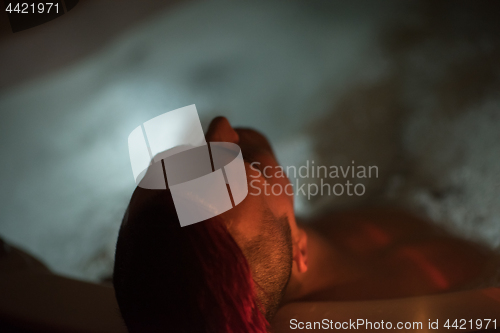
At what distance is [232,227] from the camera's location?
80 centimetres

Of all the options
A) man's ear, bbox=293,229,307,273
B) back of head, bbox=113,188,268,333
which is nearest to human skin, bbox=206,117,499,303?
man's ear, bbox=293,229,307,273

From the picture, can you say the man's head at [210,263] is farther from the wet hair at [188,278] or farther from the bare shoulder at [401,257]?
the bare shoulder at [401,257]

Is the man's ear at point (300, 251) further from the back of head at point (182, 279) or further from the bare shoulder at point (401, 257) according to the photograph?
the back of head at point (182, 279)

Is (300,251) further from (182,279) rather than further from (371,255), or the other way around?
(182,279)

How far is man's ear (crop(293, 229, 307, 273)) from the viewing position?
32.1 inches

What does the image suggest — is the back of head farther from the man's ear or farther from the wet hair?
the man's ear

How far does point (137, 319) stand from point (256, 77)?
731 millimetres

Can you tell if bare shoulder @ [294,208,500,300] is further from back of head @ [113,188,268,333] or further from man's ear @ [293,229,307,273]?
back of head @ [113,188,268,333]

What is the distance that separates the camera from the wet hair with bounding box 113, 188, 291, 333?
778mm

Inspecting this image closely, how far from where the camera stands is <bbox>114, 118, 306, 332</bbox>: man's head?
0.78m

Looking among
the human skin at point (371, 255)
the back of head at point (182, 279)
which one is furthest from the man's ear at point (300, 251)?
the back of head at point (182, 279)

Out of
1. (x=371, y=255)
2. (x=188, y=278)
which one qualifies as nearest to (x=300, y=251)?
(x=371, y=255)

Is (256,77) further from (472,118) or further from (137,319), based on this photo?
(137,319)

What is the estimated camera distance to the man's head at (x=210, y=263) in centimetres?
78
